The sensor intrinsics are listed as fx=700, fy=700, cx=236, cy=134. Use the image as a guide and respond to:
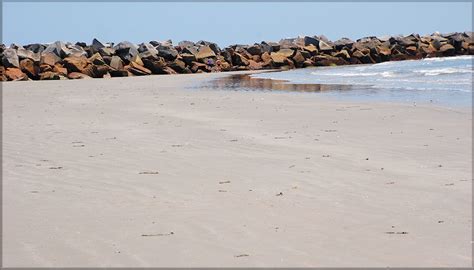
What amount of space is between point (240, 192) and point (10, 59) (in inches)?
941

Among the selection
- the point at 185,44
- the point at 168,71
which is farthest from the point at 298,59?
the point at 168,71

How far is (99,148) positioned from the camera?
7.39 meters

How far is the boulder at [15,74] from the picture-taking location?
25.7m

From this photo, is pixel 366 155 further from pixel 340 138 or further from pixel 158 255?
pixel 158 255

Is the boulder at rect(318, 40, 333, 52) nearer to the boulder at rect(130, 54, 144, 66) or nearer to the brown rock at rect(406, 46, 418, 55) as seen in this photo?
the brown rock at rect(406, 46, 418, 55)

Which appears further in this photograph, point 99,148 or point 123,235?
point 99,148

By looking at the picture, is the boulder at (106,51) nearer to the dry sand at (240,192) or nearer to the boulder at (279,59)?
the boulder at (279,59)

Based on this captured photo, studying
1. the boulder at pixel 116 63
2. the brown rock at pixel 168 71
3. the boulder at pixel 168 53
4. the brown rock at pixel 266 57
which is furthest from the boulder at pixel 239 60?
the boulder at pixel 116 63

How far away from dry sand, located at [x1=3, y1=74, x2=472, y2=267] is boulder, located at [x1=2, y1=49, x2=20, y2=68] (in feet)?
59.1

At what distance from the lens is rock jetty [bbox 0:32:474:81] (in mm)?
27422

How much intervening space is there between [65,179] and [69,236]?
68.0 inches

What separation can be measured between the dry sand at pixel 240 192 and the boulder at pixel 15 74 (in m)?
16.6

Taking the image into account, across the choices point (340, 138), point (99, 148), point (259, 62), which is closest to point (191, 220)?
point (99, 148)

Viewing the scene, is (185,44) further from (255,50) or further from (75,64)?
(75,64)
